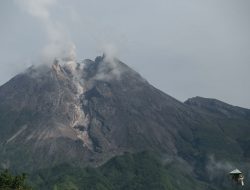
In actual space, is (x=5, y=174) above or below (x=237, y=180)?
above

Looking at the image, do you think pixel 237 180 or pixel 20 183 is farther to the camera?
pixel 20 183

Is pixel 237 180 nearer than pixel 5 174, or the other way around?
pixel 237 180

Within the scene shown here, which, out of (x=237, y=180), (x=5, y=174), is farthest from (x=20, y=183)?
(x=237, y=180)

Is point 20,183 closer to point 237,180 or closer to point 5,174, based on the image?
point 5,174
